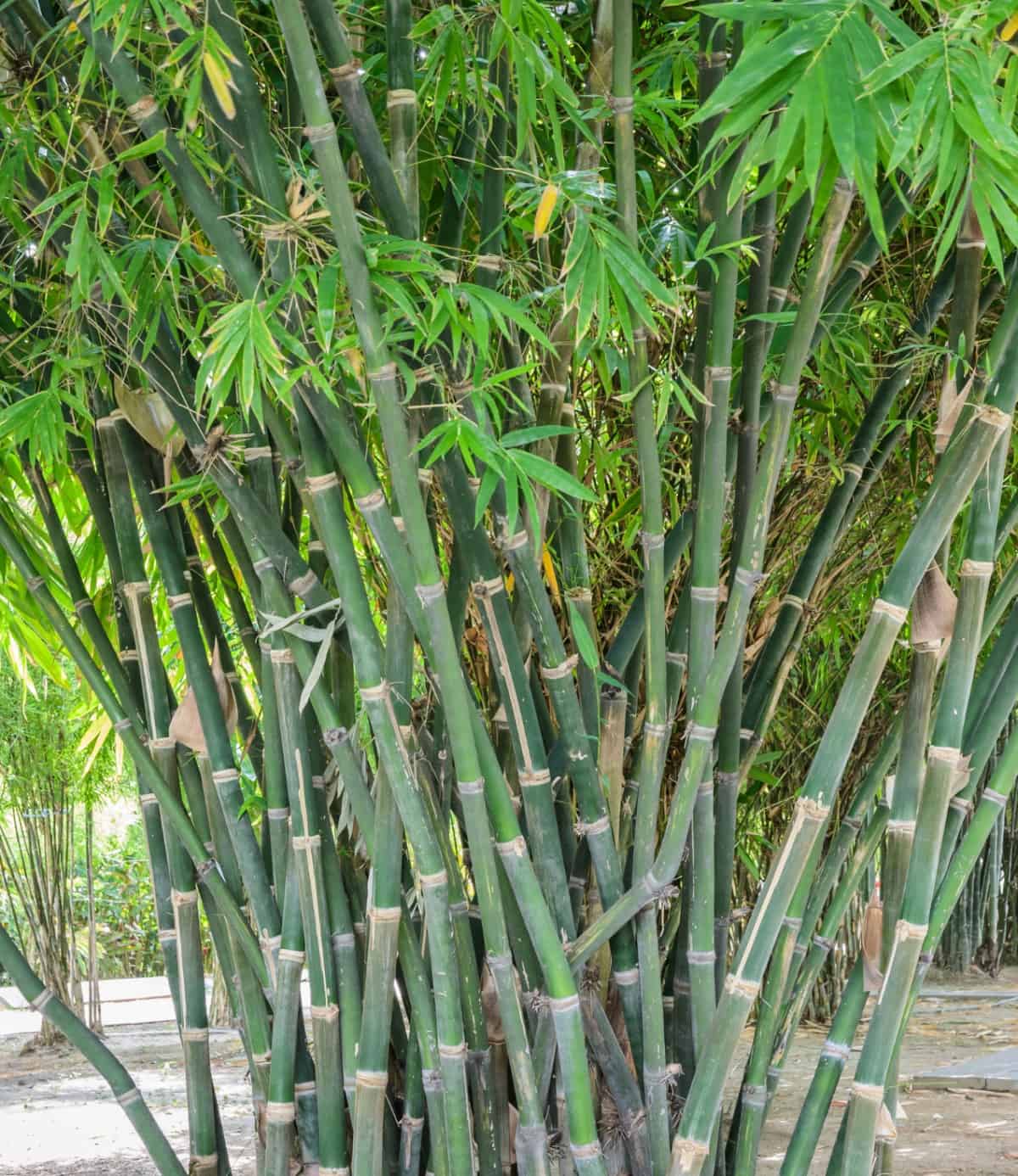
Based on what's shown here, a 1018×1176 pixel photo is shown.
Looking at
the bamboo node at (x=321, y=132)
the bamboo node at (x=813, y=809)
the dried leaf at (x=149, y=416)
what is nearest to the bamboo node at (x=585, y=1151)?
the bamboo node at (x=813, y=809)

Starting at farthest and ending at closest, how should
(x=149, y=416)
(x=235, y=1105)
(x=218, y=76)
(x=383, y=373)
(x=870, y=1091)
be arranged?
(x=235, y=1105), (x=149, y=416), (x=870, y=1091), (x=383, y=373), (x=218, y=76)

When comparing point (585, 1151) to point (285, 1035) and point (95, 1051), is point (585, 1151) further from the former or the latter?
point (95, 1051)

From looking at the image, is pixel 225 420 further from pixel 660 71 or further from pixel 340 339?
pixel 660 71

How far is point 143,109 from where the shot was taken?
1217 mm

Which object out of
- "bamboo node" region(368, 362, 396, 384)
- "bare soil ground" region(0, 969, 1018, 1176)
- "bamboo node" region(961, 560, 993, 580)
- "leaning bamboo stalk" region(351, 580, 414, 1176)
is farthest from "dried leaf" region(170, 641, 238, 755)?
"bare soil ground" region(0, 969, 1018, 1176)

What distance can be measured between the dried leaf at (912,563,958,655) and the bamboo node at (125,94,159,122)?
944 mm

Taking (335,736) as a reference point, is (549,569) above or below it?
above

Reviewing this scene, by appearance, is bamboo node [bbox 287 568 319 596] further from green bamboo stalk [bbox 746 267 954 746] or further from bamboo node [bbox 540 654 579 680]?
green bamboo stalk [bbox 746 267 954 746]

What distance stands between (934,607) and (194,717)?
0.91 metres

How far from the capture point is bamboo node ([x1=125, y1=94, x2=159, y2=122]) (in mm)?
1214

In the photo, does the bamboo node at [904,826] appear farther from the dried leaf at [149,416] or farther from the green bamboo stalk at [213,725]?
the dried leaf at [149,416]

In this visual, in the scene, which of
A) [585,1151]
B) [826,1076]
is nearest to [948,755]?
[826,1076]

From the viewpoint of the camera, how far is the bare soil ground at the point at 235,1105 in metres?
2.96

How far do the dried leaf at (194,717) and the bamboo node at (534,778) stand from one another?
412 mm
